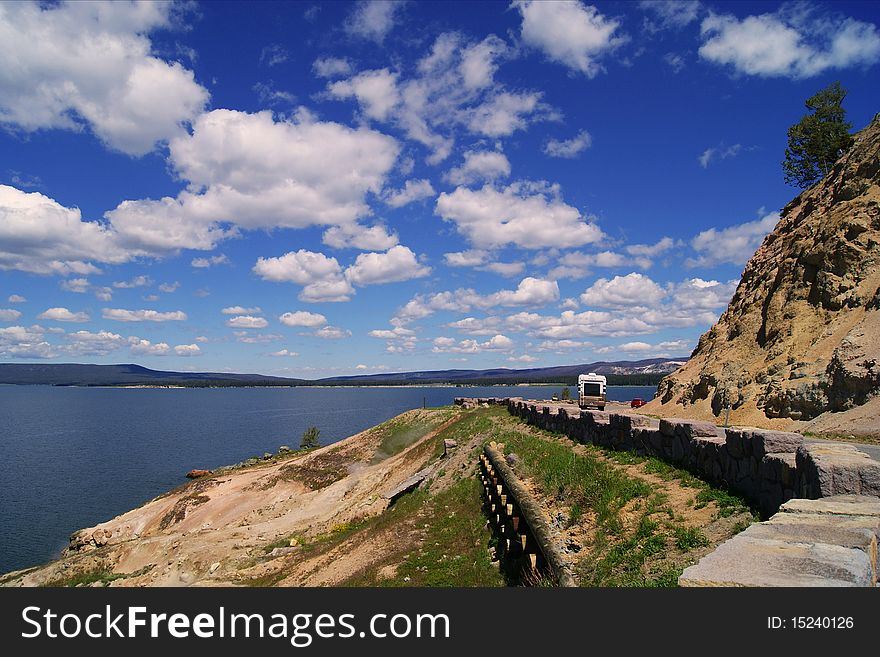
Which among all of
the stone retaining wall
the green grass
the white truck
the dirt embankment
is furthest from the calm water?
the stone retaining wall

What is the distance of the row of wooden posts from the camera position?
10.8 m

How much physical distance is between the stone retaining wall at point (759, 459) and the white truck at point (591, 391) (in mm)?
26111

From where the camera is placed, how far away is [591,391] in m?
42.4

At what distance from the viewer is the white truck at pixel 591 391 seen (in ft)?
136

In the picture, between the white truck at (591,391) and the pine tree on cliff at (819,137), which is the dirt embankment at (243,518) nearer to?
the white truck at (591,391)

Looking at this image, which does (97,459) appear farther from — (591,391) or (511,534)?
(511,534)

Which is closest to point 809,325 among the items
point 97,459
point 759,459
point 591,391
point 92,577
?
point 591,391

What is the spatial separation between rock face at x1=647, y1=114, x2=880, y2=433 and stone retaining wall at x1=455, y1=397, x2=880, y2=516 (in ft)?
33.6

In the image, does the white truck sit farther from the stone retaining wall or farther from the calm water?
the calm water

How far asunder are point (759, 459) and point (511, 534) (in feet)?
18.7

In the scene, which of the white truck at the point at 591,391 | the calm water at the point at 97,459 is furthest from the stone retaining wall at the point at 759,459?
the calm water at the point at 97,459
